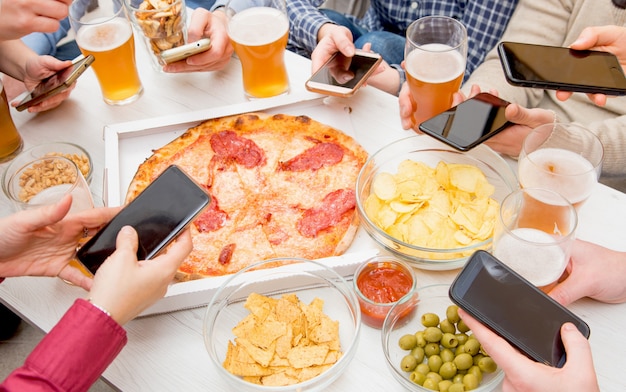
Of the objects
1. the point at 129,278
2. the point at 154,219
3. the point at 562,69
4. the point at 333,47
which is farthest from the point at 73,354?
the point at 562,69

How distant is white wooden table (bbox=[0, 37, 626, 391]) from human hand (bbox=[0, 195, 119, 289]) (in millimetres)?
Answer: 106

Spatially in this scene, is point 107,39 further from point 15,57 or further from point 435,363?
point 435,363

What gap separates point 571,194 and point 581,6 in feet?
3.20

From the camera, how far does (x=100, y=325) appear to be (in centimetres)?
116

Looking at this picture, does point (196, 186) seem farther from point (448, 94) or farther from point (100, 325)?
point (448, 94)

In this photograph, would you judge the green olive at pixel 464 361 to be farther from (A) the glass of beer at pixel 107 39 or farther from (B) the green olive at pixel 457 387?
(A) the glass of beer at pixel 107 39

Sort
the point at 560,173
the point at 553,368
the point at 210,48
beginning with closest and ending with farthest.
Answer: the point at 553,368 < the point at 560,173 < the point at 210,48

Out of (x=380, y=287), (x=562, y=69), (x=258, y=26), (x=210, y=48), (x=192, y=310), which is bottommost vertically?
(x=192, y=310)

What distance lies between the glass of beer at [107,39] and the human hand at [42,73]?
0.11 meters

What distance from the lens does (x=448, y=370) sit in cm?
120

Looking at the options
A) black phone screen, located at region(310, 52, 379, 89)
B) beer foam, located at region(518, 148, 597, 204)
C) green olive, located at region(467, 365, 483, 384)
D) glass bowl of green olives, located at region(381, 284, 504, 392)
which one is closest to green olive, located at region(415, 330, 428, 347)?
glass bowl of green olives, located at region(381, 284, 504, 392)

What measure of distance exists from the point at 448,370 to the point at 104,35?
1.45 meters

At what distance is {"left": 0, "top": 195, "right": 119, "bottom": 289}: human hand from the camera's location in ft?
4.33

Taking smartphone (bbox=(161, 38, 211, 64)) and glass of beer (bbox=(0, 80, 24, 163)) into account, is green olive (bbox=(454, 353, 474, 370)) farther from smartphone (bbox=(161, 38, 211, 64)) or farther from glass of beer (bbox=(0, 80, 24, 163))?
glass of beer (bbox=(0, 80, 24, 163))
